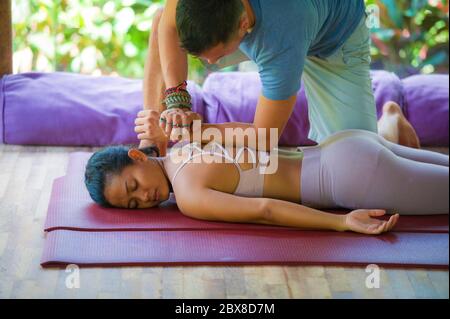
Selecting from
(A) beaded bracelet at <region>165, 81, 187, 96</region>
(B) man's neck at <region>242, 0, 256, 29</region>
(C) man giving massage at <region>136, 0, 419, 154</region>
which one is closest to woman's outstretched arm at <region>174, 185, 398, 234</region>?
(C) man giving massage at <region>136, 0, 419, 154</region>

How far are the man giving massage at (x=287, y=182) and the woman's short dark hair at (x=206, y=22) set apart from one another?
61 centimetres

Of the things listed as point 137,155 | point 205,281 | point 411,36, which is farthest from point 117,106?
point 411,36

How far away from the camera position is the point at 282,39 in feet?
7.73

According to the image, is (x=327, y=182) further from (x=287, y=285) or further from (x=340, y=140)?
(x=287, y=285)

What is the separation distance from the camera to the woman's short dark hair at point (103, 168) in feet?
9.00

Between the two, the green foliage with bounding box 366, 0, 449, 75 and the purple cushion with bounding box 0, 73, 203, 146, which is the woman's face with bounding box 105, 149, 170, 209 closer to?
the purple cushion with bounding box 0, 73, 203, 146

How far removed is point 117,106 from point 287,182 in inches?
46.1

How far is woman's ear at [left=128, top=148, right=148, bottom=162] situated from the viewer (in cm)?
279

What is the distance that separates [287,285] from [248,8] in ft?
2.59

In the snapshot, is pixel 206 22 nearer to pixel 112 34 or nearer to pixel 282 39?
pixel 282 39

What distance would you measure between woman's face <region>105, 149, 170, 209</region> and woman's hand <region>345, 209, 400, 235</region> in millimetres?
632

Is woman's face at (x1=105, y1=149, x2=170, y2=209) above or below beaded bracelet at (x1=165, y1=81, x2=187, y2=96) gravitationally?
below
